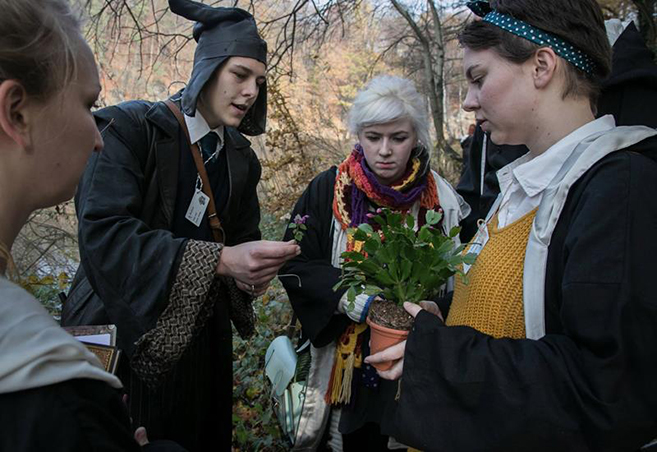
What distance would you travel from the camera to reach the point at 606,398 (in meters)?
1.06

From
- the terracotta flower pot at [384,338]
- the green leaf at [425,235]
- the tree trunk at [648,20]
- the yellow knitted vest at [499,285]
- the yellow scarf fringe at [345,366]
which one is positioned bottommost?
the yellow scarf fringe at [345,366]

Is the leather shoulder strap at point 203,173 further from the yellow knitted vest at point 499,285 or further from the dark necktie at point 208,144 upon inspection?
the yellow knitted vest at point 499,285

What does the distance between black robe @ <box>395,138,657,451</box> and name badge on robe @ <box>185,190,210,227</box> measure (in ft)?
4.23

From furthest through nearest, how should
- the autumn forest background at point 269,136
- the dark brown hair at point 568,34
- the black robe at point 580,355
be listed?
the autumn forest background at point 269,136 < the dark brown hair at point 568,34 < the black robe at point 580,355

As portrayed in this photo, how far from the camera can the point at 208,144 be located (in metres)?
2.33

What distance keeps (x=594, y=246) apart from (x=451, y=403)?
20.2 inches

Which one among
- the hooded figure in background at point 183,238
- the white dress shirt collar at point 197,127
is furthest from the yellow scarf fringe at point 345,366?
the white dress shirt collar at point 197,127

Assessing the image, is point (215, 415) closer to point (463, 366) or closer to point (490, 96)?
point (463, 366)

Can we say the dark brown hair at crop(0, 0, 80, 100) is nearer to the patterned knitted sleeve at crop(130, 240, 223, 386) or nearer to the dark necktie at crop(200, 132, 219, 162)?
the patterned knitted sleeve at crop(130, 240, 223, 386)

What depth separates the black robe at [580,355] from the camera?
3.49 feet

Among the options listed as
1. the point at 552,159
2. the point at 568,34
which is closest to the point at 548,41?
the point at 568,34

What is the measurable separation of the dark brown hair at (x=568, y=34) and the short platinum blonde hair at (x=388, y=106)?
121 centimetres

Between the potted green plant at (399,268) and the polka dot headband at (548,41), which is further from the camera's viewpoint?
the potted green plant at (399,268)

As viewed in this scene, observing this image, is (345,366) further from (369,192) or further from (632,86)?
(632,86)
